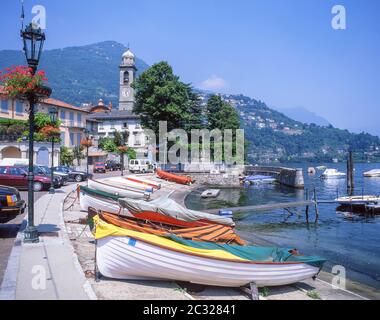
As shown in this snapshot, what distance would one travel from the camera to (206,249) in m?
10.9

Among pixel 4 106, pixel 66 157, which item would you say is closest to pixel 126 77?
pixel 66 157

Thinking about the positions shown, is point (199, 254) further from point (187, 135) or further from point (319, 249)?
point (187, 135)

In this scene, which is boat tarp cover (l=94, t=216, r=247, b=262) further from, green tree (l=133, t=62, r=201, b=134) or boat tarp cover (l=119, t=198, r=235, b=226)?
green tree (l=133, t=62, r=201, b=134)

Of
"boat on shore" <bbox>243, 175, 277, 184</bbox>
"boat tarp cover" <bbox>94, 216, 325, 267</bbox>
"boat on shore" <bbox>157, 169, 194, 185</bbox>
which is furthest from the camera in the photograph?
"boat on shore" <bbox>243, 175, 277, 184</bbox>

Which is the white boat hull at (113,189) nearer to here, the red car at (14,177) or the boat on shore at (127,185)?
the boat on shore at (127,185)

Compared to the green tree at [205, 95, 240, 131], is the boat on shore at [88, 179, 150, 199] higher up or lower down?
lower down

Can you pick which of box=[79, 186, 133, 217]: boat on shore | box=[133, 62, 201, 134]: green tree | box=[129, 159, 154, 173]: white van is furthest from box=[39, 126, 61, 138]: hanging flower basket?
box=[129, 159, 154, 173]: white van

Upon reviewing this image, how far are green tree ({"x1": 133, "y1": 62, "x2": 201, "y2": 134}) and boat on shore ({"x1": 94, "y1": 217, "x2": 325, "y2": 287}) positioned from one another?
47645 mm

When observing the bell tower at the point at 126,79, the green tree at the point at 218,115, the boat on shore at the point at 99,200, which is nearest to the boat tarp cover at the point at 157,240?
the boat on shore at the point at 99,200

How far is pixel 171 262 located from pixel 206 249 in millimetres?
1332

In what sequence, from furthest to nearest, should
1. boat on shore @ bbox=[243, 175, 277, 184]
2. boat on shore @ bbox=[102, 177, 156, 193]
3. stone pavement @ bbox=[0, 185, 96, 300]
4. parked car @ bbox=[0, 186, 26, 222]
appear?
boat on shore @ bbox=[243, 175, 277, 184], boat on shore @ bbox=[102, 177, 156, 193], parked car @ bbox=[0, 186, 26, 222], stone pavement @ bbox=[0, 185, 96, 300]

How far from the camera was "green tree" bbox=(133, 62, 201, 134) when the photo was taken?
190 ft

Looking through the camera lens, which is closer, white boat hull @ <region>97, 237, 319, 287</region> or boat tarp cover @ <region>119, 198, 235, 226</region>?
white boat hull @ <region>97, 237, 319, 287</region>
